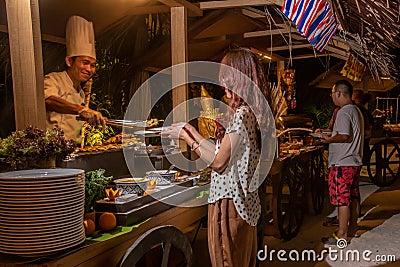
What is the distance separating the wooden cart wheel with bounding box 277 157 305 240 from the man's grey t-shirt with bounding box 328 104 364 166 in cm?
49

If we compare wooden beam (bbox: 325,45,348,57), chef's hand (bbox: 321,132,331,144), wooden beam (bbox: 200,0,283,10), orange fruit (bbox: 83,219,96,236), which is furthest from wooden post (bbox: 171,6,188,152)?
wooden beam (bbox: 325,45,348,57)

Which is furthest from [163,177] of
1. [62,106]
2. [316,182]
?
[316,182]

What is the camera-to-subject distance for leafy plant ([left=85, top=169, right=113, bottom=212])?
188 cm

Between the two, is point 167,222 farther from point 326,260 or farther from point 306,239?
point 306,239

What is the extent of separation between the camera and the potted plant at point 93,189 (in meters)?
1.88

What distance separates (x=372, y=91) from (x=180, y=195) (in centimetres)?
1041

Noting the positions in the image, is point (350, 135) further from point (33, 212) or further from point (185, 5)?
point (33, 212)

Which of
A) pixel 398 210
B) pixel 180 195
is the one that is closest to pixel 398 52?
pixel 398 210

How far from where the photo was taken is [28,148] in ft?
5.31

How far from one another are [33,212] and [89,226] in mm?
405

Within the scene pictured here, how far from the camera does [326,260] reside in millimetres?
3760

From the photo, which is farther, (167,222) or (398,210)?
(398,210)

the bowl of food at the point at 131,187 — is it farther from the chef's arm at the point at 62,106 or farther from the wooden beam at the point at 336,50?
the wooden beam at the point at 336,50

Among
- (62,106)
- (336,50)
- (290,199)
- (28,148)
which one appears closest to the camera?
(28,148)
